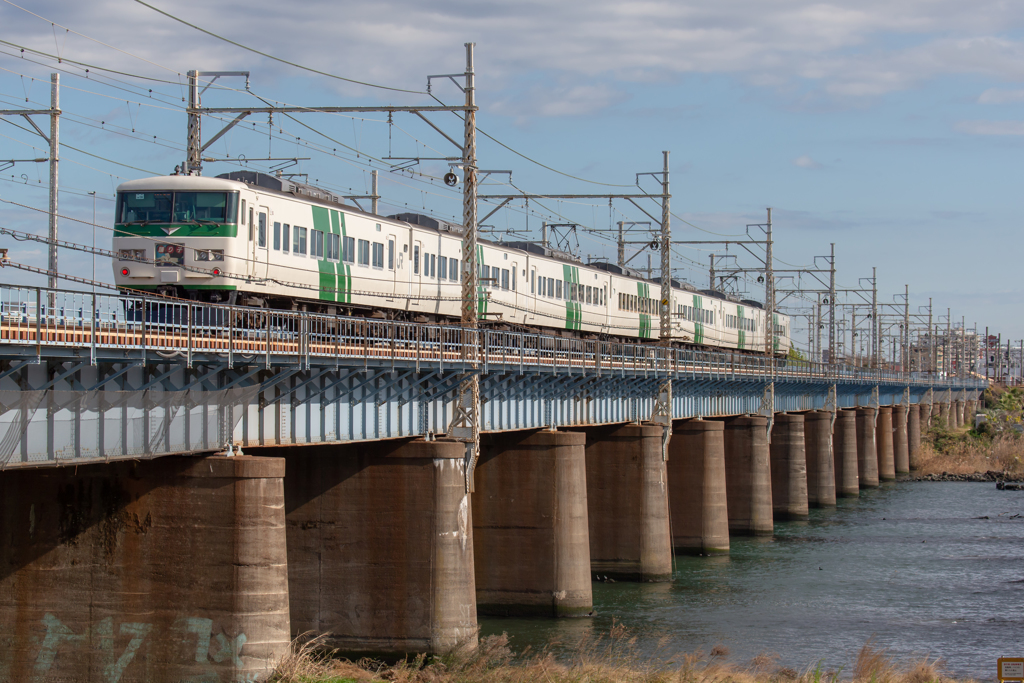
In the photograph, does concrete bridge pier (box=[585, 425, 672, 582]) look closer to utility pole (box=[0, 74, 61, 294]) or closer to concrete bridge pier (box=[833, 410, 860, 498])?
utility pole (box=[0, 74, 61, 294])

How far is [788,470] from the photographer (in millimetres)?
67438

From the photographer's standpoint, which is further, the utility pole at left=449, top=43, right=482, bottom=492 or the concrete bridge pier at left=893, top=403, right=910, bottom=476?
the concrete bridge pier at left=893, top=403, right=910, bottom=476

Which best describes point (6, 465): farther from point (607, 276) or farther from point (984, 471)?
point (984, 471)

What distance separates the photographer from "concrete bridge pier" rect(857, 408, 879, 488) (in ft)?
299

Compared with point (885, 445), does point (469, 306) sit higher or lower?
higher

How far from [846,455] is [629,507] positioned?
45.8 metres

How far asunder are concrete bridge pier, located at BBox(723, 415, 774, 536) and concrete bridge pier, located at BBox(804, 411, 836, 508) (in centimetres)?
1514

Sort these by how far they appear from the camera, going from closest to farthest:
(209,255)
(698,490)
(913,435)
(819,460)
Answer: (209,255) → (698,490) → (819,460) → (913,435)

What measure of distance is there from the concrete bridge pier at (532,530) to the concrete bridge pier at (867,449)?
59.5 meters

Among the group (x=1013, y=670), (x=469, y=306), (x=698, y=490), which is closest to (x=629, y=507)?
(x=698, y=490)

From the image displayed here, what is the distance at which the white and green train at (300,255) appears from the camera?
29.1m

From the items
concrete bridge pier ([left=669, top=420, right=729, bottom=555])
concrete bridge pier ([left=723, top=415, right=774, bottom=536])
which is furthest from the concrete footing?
concrete bridge pier ([left=723, top=415, right=774, bottom=536])

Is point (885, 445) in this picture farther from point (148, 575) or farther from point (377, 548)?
point (148, 575)

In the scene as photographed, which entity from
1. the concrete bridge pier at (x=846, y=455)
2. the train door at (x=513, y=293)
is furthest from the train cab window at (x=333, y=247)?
the concrete bridge pier at (x=846, y=455)
